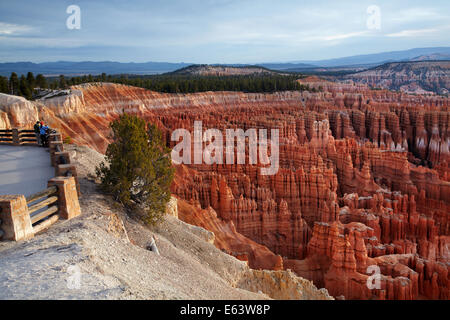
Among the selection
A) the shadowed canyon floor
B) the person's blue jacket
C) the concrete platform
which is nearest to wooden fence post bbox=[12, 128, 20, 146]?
the concrete platform

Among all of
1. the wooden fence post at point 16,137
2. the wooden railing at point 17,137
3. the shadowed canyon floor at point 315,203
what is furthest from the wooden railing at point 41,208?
the shadowed canyon floor at point 315,203

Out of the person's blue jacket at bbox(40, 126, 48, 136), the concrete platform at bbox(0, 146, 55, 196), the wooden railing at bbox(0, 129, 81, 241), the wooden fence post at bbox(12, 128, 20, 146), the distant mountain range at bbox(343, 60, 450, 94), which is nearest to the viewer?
the wooden railing at bbox(0, 129, 81, 241)

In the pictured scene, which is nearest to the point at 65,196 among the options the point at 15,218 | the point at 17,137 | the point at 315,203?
the point at 15,218

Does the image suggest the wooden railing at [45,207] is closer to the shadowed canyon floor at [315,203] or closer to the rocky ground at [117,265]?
the rocky ground at [117,265]

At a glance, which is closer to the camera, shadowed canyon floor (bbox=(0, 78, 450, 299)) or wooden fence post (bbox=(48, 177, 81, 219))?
wooden fence post (bbox=(48, 177, 81, 219))

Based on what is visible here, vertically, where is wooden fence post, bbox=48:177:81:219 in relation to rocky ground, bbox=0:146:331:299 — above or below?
above

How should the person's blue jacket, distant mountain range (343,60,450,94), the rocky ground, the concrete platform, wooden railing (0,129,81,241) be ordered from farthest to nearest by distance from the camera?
distant mountain range (343,60,450,94) < the person's blue jacket < the concrete platform < wooden railing (0,129,81,241) < the rocky ground

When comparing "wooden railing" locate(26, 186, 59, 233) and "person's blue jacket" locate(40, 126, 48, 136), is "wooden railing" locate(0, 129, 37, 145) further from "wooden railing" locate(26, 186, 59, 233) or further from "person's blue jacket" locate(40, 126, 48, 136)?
"wooden railing" locate(26, 186, 59, 233)
